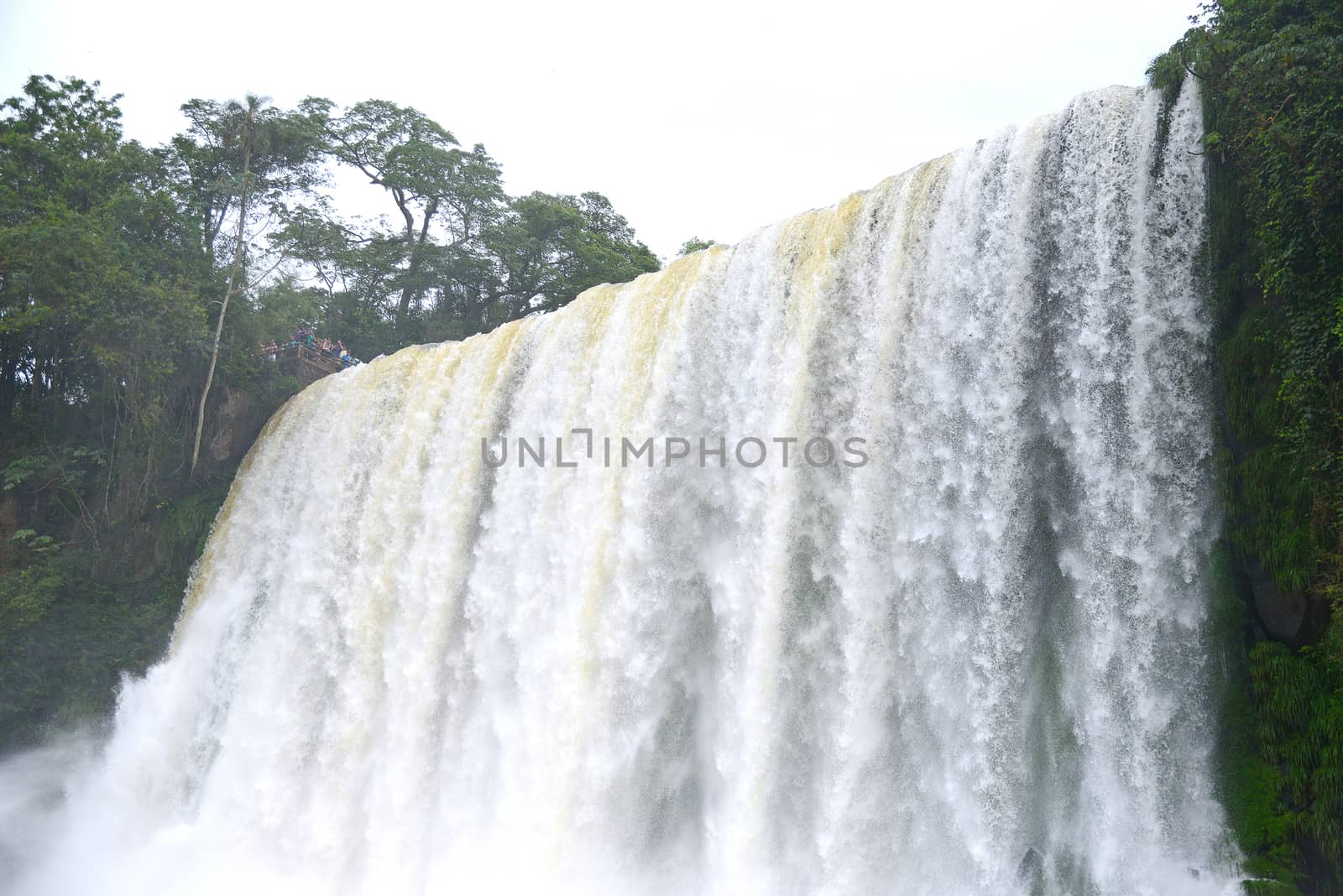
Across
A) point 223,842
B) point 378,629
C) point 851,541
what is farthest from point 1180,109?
point 223,842

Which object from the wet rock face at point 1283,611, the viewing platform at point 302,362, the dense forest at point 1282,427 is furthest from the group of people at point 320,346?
the wet rock face at point 1283,611

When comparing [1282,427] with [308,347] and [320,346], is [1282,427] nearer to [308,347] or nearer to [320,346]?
[308,347]

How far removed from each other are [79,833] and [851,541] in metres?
12.2

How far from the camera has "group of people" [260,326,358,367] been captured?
57.6 feet

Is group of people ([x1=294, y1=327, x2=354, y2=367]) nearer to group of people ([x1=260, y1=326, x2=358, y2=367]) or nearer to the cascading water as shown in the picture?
group of people ([x1=260, y1=326, x2=358, y2=367])

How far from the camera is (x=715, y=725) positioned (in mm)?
9008

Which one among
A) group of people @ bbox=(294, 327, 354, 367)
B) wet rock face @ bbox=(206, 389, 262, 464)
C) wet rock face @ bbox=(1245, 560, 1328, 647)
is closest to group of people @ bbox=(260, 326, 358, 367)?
group of people @ bbox=(294, 327, 354, 367)

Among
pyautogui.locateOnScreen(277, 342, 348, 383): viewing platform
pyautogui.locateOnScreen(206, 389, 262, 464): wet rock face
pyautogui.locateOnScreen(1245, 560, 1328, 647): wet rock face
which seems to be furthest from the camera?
pyautogui.locateOnScreen(277, 342, 348, 383): viewing platform

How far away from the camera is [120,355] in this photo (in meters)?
15.3

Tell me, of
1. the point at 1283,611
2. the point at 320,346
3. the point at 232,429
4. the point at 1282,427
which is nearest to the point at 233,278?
the point at 320,346

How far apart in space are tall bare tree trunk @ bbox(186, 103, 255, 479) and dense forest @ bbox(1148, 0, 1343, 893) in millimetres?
15031

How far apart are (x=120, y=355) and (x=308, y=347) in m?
3.39

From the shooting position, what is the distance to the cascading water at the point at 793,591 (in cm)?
687

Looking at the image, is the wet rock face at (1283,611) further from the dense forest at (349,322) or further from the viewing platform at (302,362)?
the viewing platform at (302,362)
